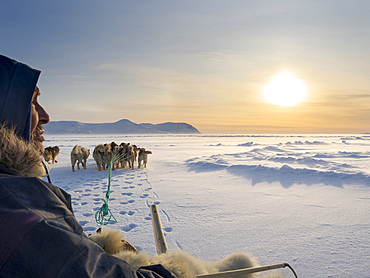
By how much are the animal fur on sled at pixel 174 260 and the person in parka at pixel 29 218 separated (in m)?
0.15

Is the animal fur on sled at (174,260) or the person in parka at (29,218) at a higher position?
the person in parka at (29,218)

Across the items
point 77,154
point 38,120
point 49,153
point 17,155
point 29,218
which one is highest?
point 38,120

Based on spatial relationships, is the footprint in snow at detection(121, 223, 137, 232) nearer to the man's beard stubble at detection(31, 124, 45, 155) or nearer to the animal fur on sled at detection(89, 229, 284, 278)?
the animal fur on sled at detection(89, 229, 284, 278)

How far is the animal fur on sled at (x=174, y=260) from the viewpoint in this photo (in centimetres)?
122

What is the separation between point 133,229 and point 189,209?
1237mm

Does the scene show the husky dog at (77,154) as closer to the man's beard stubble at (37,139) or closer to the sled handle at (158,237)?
the sled handle at (158,237)

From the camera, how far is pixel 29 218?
76 cm

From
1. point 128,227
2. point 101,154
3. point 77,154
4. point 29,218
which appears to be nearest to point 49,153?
point 77,154

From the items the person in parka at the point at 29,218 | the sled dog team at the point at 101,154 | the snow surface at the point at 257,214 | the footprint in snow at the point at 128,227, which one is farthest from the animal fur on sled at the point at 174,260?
the sled dog team at the point at 101,154

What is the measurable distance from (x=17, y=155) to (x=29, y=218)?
0.33 metres

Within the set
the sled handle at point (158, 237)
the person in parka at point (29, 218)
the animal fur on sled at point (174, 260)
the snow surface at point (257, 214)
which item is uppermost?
the person in parka at point (29, 218)

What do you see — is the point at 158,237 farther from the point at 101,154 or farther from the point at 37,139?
the point at 101,154

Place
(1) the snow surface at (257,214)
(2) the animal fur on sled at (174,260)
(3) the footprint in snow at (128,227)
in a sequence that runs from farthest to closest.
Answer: (3) the footprint in snow at (128,227) → (1) the snow surface at (257,214) → (2) the animal fur on sled at (174,260)

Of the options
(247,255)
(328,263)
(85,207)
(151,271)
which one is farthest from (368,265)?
(85,207)
